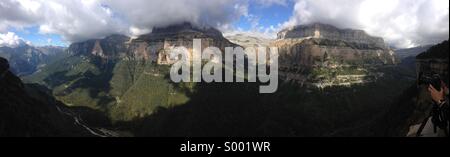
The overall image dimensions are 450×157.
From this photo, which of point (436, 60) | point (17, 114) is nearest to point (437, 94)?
point (436, 60)

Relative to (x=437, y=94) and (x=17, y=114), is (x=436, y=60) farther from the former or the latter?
(x=17, y=114)

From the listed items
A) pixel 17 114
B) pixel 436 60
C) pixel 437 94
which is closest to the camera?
pixel 437 94

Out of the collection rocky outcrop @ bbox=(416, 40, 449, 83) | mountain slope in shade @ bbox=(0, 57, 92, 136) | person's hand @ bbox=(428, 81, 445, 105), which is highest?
rocky outcrop @ bbox=(416, 40, 449, 83)

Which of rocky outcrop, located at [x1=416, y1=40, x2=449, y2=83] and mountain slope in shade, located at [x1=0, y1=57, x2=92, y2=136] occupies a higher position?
rocky outcrop, located at [x1=416, y1=40, x2=449, y2=83]

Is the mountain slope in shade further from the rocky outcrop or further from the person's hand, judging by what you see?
the rocky outcrop

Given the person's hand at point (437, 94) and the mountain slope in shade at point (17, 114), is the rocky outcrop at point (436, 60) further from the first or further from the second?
the mountain slope in shade at point (17, 114)

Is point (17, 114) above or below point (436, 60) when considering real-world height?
below

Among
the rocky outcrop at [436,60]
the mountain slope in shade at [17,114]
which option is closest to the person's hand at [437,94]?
the rocky outcrop at [436,60]

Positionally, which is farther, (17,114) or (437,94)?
(17,114)

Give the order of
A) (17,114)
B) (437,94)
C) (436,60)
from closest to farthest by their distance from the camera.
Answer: (437,94) → (17,114) → (436,60)

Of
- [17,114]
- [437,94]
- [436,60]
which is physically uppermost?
[436,60]

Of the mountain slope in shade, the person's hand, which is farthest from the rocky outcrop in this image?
the mountain slope in shade
